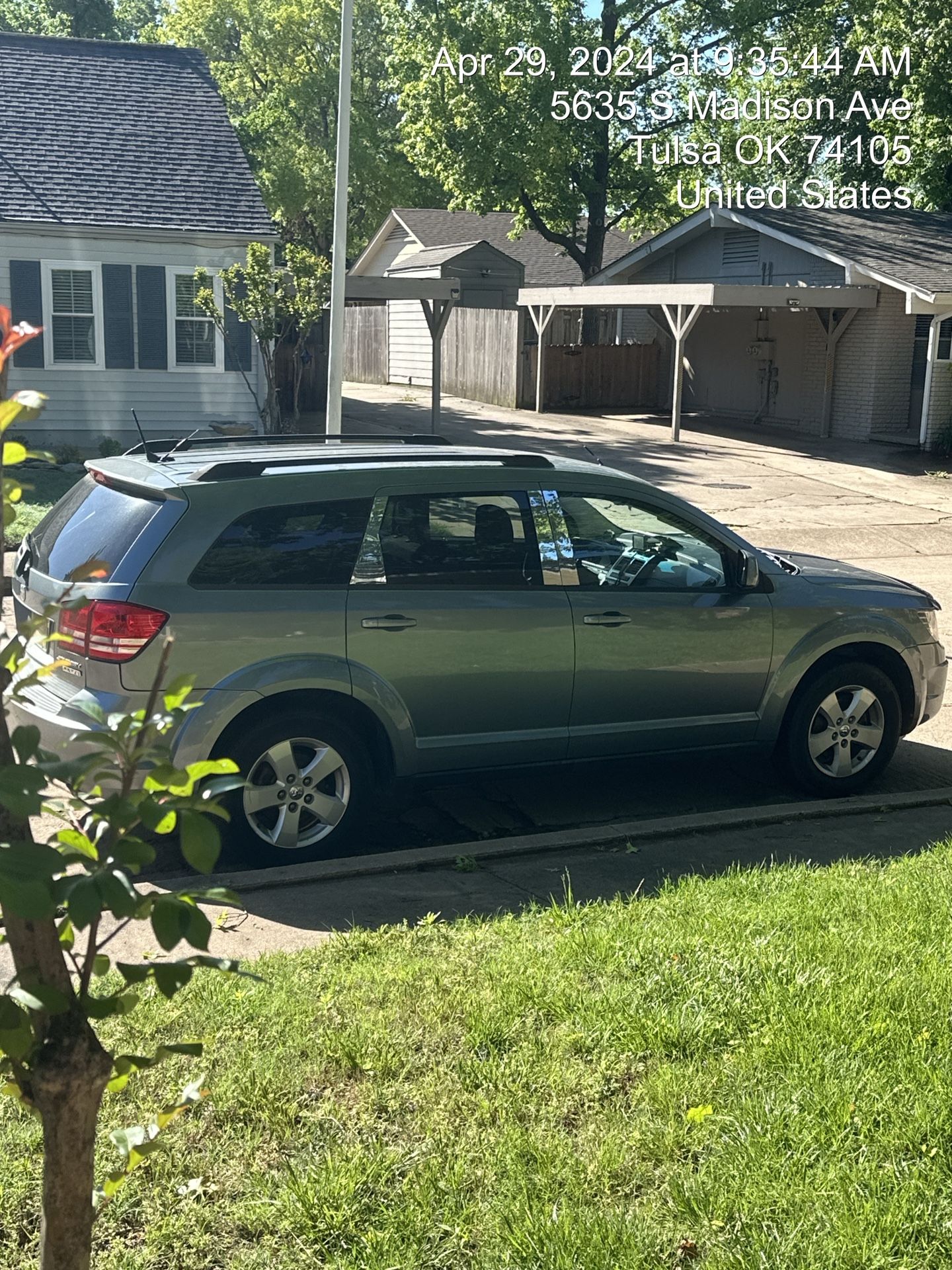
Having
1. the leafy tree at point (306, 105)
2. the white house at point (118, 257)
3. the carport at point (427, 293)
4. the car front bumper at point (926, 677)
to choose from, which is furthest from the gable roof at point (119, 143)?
the leafy tree at point (306, 105)

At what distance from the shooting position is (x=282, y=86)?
5150cm

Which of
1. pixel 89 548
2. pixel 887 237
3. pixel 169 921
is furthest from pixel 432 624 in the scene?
pixel 887 237

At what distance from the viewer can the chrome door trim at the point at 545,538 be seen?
677 cm

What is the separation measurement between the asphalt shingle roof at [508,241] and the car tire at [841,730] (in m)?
35.9

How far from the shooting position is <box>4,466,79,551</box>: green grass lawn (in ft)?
50.3

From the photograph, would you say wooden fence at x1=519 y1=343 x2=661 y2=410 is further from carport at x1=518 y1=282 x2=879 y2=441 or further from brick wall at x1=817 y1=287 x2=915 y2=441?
brick wall at x1=817 y1=287 x2=915 y2=441

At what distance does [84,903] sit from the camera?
2002 mm

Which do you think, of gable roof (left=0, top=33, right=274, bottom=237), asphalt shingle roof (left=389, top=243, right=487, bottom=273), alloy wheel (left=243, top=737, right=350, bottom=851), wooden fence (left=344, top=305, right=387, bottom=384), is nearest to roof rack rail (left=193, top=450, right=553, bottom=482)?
alloy wheel (left=243, top=737, right=350, bottom=851)

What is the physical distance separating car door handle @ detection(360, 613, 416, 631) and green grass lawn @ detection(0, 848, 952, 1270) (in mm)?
1546

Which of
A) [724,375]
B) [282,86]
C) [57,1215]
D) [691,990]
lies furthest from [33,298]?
[282,86]

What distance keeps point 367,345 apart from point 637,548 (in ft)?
120

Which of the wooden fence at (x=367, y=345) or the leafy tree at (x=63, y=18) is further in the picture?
the leafy tree at (x=63, y=18)

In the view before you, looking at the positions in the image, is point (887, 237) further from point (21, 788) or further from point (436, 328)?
point (21, 788)

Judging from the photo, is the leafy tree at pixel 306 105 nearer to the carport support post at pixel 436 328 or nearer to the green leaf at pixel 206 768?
the carport support post at pixel 436 328
